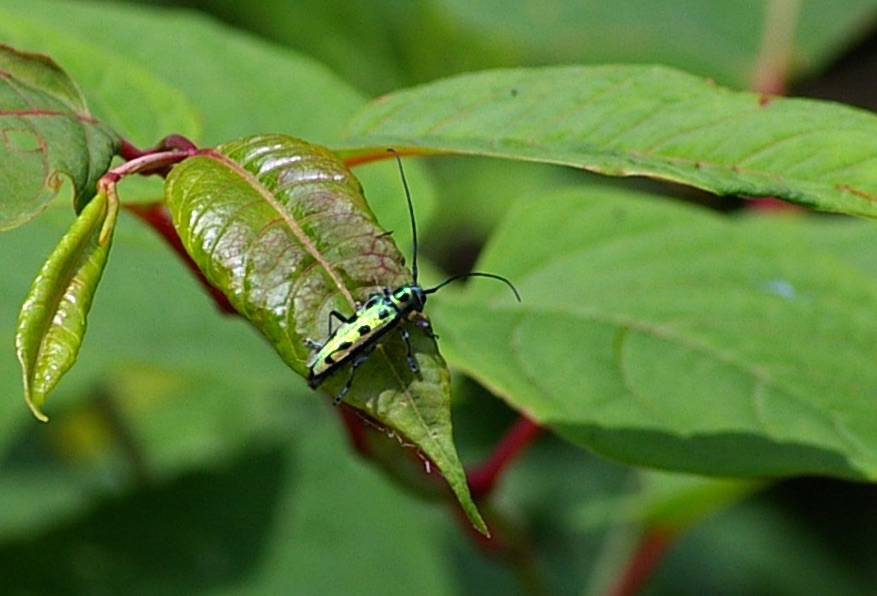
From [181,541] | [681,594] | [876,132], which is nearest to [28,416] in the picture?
[181,541]

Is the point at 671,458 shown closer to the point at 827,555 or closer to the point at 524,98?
the point at 524,98

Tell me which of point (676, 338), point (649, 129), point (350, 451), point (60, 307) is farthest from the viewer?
point (350, 451)

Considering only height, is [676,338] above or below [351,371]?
below

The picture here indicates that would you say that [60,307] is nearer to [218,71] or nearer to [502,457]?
[502,457]

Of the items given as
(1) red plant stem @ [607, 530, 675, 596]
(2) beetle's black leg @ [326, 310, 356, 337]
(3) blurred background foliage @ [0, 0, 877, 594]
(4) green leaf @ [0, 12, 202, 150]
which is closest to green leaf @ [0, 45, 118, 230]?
(2) beetle's black leg @ [326, 310, 356, 337]

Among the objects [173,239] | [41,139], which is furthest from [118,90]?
[41,139]

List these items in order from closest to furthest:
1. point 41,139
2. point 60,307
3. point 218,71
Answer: point 60,307 → point 41,139 → point 218,71

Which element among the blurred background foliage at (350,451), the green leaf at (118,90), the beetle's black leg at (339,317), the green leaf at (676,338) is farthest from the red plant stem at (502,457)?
the beetle's black leg at (339,317)
